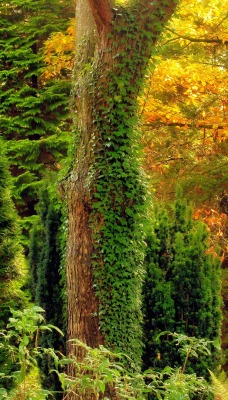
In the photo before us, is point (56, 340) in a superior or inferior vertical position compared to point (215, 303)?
inferior

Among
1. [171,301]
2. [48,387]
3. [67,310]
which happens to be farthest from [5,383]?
[171,301]

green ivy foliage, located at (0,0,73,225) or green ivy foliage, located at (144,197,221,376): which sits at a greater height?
green ivy foliage, located at (0,0,73,225)

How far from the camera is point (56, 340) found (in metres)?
5.90

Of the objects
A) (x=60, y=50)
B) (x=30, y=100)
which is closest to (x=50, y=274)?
(x=60, y=50)

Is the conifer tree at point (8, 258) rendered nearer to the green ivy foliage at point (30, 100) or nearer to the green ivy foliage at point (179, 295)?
the green ivy foliage at point (179, 295)

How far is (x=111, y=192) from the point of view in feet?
18.0

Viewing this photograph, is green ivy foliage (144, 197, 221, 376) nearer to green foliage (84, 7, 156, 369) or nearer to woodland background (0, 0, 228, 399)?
woodland background (0, 0, 228, 399)

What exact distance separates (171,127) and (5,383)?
20.1 feet

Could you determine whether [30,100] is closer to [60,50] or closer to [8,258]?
[60,50]

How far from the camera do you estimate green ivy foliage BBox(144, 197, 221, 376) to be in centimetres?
551

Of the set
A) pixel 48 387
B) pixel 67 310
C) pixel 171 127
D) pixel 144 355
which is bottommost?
pixel 48 387

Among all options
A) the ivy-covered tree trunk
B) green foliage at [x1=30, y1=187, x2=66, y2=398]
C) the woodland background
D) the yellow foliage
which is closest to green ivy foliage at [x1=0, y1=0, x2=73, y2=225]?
the woodland background

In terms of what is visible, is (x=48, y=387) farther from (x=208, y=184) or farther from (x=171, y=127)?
(x=171, y=127)

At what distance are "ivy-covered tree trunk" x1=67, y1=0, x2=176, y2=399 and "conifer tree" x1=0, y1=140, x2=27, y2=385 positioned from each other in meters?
0.55
